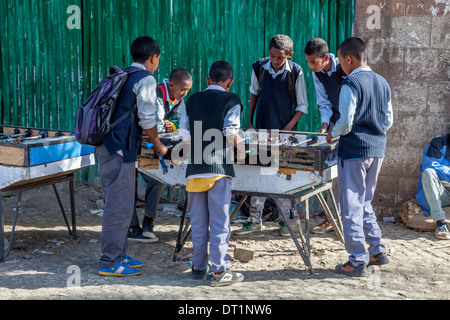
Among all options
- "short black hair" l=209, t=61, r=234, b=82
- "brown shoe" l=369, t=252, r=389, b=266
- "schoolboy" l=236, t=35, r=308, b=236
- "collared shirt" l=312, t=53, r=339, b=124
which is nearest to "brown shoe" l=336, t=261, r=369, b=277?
"brown shoe" l=369, t=252, r=389, b=266

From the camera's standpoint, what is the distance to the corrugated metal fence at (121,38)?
7.88 meters

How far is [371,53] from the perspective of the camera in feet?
24.9

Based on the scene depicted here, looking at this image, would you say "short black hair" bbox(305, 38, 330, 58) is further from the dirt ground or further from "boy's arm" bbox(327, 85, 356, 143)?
the dirt ground

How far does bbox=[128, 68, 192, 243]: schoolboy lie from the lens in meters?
6.71

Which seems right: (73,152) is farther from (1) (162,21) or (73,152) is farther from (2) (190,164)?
(1) (162,21)

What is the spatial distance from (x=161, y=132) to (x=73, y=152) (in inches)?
35.1

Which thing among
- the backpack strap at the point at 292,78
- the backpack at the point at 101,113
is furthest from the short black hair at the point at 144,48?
the backpack strap at the point at 292,78

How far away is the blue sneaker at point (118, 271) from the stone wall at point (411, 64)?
142 inches

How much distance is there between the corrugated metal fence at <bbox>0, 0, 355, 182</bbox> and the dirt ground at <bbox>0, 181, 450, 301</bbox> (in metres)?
1.79

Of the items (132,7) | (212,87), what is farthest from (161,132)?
(132,7)

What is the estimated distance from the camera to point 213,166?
5.26m

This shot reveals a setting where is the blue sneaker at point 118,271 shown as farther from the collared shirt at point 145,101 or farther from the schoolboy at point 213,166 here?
the collared shirt at point 145,101

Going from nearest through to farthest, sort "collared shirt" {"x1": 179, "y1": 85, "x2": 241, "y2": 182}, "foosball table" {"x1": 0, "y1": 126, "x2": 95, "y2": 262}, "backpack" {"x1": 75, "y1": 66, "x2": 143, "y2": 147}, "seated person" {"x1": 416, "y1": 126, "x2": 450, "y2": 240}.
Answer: "collared shirt" {"x1": 179, "y1": 85, "x2": 241, "y2": 182} < "backpack" {"x1": 75, "y1": 66, "x2": 143, "y2": 147} < "foosball table" {"x1": 0, "y1": 126, "x2": 95, "y2": 262} < "seated person" {"x1": 416, "y1": 126, "x2": 450, "y2": 240}

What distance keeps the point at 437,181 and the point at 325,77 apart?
178 centimetres
